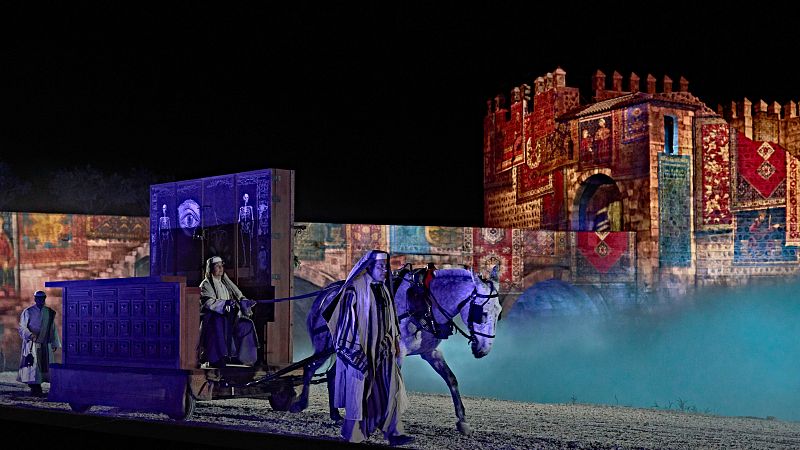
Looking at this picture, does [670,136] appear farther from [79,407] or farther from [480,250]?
[79,407]

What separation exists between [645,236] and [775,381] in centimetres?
518

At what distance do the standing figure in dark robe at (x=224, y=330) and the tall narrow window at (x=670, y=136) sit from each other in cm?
1852

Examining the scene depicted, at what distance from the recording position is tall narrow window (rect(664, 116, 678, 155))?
92.3 ft

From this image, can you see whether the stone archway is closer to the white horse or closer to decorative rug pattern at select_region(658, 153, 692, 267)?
decorative rug pattern at select_region(658, 153, 692, 267)

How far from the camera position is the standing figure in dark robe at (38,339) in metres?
15.5

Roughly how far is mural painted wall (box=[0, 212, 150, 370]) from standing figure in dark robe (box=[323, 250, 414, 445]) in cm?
1356

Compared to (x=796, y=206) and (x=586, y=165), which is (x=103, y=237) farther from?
(x=796, y=206)

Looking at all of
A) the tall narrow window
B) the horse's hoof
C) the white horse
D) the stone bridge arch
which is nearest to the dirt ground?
the horse's hoof

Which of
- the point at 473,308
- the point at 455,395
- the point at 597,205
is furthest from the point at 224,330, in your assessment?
the point at 597,205

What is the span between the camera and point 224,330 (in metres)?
11.9

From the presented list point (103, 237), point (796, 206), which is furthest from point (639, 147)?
point (103, 237)

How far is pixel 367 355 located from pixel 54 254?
14120 millimetres

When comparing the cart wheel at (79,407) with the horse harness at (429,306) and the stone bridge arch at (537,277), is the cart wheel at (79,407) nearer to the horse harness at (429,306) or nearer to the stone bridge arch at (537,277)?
the horse harness at (429,306)

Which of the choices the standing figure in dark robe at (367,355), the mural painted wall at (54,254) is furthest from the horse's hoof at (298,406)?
the mural painted wall at (54,254)
